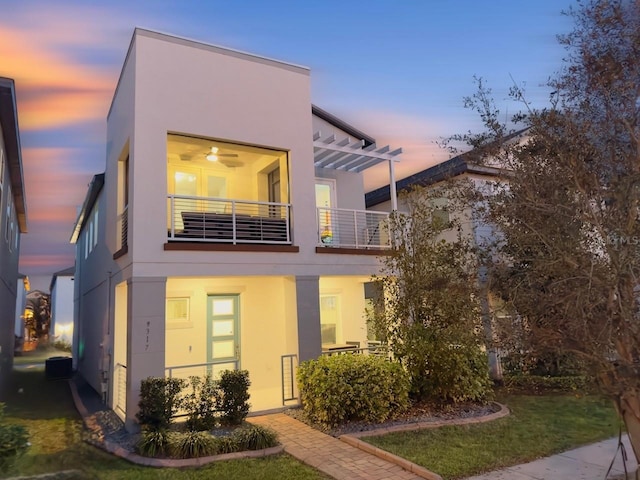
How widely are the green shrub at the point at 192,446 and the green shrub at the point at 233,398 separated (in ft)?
4.72

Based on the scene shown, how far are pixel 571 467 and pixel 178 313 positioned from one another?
912 centimetres

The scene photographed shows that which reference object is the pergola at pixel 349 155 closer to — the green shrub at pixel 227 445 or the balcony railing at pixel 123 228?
the balcony railing at pixel 123 228

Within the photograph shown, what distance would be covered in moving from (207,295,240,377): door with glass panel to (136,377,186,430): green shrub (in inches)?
134

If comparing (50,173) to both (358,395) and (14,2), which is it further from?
(358,395)

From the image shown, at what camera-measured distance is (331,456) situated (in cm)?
723

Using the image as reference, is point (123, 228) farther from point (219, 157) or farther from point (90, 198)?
point (90, 198)

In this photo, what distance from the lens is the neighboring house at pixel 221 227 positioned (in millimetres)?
9516

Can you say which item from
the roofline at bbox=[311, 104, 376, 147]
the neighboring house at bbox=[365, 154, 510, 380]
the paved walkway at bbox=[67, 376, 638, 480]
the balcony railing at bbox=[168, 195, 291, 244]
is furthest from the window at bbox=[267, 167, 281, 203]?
the paved walkway at bbox=[67, 376, 638, 480]

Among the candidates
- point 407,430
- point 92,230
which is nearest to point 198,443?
point 407,430

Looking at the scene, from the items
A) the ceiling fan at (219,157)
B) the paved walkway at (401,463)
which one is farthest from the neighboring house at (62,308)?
the paved walkway at (401,463)

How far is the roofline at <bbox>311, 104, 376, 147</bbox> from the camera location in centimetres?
1434

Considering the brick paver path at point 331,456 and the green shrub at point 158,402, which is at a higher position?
the green shrub at point 158,402

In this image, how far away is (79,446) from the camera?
8.28 metres

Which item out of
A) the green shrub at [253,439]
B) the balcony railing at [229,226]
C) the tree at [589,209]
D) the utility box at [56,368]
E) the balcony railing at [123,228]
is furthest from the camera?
the utility box at [56,368]
